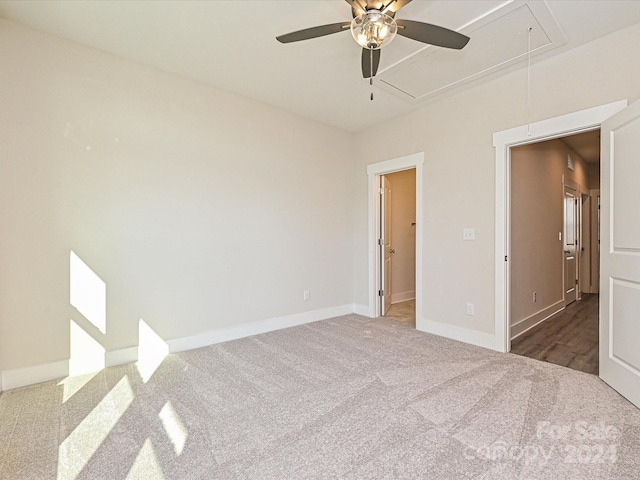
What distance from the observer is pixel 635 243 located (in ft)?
6.89

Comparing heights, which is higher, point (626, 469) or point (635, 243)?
point (635, 243)

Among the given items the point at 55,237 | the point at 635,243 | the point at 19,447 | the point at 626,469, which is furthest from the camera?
the point at 55,237

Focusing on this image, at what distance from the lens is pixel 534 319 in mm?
4090

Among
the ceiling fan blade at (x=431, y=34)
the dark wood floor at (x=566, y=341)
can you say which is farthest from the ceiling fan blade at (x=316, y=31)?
the dark wood floor at (x=566, y=341)

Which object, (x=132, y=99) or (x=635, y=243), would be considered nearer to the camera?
(x=635, y=243)

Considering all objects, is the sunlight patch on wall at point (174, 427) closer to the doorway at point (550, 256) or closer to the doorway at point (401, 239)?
the doorway at point (550, 256)

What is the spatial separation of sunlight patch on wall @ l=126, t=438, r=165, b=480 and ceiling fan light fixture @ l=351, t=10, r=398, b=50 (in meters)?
2.53

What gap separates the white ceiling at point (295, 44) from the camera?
2178mm

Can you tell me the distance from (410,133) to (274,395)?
11.0 feet

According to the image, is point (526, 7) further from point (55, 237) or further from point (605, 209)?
point (55, 237)

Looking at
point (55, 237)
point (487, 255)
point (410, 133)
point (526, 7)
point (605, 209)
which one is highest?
point (526, 7)

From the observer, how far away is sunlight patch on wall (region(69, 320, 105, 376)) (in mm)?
2602

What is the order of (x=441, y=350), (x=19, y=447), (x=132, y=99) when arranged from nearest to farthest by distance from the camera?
(x=19, y=447)
(x=132, y=99)
(x=441, y=350)

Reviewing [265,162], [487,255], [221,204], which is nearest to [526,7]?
[487,255]
